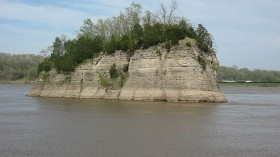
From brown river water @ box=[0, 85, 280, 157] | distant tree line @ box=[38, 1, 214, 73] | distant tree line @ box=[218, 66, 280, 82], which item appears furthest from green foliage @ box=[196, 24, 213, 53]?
distant tree line @ box=[218, 66, 280, 82]

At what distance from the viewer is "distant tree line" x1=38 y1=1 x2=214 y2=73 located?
185 feet

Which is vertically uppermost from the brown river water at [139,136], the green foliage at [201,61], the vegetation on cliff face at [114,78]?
the green foliage at [201,61]

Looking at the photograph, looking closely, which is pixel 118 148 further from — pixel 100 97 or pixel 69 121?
pixel 100 97

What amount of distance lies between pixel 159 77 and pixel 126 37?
38.0 feet

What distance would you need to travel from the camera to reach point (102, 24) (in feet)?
259

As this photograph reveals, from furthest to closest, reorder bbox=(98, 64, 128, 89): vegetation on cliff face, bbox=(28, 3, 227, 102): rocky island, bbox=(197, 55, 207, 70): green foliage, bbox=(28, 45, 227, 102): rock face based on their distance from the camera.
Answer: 1. bbox=(98, 64, 128, 89): vegetation on cliff face
2. bbox=(197, 55, 207, 70): green foliage
3. bbox=(28, 3, 227, 102): rocky island
4. bbox=(28, 45, 227, 102): rock face

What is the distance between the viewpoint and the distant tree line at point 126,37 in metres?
56.4

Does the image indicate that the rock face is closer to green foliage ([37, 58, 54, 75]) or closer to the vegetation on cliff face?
the vegetation on cliff face

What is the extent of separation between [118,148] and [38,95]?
2181 inches

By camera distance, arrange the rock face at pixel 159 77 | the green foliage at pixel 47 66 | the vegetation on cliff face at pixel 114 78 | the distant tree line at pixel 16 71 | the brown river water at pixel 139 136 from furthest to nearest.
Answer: the distant tree line at pixel 16 71, the green foliage at pixel 47 66, the vegetation on cliff face at pixel 114 78, the rock face at pixel 159 77, the brown river water at pixel 139 136

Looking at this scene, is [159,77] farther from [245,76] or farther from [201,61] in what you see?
[245,76]

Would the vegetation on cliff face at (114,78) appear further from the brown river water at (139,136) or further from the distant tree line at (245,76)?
the distant tree line at (245,76)

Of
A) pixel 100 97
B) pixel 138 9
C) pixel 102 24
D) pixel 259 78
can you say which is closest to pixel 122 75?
pixel 100 97

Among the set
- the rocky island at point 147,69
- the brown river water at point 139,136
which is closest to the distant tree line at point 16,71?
the rocky island at point 147,69
